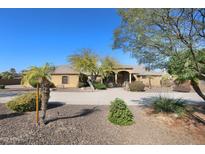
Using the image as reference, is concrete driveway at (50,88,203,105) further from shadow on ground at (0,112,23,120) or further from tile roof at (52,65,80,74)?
tile roof at (52,65,80,74)

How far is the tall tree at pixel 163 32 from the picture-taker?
22.7ft

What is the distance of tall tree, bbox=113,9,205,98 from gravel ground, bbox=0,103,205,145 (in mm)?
2462

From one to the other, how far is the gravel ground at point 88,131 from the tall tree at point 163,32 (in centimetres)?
246

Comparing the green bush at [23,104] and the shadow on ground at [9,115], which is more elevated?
the green bush at [23,104]

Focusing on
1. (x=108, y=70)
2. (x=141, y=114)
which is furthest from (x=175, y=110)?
(x=108, y=70)

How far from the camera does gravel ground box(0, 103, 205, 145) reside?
558cm

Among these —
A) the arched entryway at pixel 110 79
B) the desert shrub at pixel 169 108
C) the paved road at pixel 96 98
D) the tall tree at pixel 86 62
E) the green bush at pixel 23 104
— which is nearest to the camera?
the green bush at pixel 23 104

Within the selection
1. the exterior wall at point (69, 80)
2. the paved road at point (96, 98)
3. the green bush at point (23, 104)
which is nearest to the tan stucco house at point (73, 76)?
the exterior wall at point (69, 80)

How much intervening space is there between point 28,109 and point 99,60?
1979 centimetres

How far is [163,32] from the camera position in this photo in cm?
766

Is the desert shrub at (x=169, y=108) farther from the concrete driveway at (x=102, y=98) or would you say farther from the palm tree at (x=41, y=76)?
the palm tree at (x=41, y=76)

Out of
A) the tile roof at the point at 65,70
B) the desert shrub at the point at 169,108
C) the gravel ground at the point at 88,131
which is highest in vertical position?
the tile roof at the point at 65,70

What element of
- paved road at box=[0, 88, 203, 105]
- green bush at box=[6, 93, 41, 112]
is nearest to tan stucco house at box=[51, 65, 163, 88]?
paved road at box=[0, 88, 203, 105]
